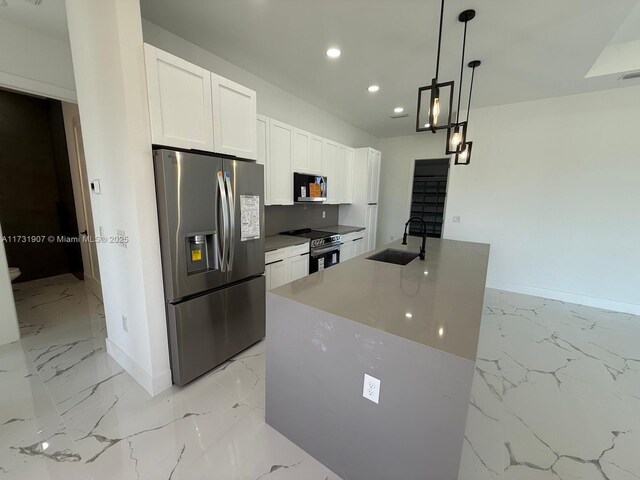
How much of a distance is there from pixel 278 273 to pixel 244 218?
1.01 metres

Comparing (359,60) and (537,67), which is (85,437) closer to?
(359,60)

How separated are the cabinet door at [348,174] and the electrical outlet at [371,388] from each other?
3847mm

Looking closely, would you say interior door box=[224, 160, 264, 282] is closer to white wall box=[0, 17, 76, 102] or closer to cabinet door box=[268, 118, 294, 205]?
cabinet door box=[268, 118, 294, 205]

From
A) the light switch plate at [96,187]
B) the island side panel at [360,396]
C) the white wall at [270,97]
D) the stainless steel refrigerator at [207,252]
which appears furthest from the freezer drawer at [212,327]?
the white wall at [270,97]

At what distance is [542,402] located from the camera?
1896 mm

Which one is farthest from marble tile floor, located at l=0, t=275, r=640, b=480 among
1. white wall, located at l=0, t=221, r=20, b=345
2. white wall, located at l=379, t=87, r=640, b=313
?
white wall, located at l=379, t=87, r=640, b=313

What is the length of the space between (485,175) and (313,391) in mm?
4300

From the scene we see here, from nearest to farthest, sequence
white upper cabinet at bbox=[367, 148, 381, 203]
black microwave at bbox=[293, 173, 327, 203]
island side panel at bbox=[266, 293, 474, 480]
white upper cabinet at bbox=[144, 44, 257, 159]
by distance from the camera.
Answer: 1. island side panel at bbox=[266, 293, 474, 480]
2. white upper cabinet at bbox=[144, 44, 257, 159]
3. black microwave at bbox=[293, 173, 327, 203]
4. white upper cabinet at bbox=[367, 148, 381, 203]

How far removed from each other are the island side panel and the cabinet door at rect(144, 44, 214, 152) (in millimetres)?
1314

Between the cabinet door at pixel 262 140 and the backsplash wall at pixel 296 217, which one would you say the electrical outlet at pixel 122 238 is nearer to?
the cabinet door at pixel 262 140

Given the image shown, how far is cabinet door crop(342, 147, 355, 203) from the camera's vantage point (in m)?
4.63

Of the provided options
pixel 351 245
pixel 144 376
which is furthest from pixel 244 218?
pixel 351 245

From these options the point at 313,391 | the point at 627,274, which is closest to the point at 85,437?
the point at 313,391

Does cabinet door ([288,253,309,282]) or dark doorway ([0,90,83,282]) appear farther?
dark doorway ([0,90,83,282])
